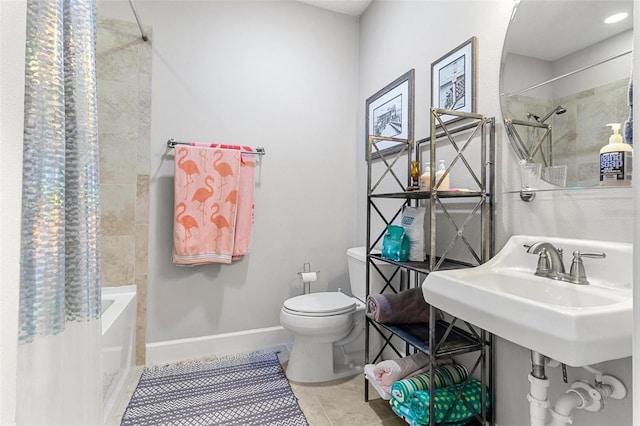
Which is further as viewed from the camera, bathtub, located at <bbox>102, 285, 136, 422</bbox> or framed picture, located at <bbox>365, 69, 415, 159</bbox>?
framed picture, located at <bbox>365, 69, 415, 159</bbox>

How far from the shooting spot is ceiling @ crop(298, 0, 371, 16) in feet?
7.67

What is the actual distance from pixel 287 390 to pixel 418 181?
138 centimetres

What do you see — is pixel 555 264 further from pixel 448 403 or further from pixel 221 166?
pixel 221 166

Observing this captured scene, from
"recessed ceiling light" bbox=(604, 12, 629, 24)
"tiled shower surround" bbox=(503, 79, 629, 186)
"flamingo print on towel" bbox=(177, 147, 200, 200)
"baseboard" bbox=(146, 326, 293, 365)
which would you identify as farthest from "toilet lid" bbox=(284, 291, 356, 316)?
"recessed ceiling light" bbox=(604, 12, 629, 24)

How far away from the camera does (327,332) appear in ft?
5.84

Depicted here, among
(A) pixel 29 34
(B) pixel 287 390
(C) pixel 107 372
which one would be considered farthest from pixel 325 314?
(A) pixel 29 34

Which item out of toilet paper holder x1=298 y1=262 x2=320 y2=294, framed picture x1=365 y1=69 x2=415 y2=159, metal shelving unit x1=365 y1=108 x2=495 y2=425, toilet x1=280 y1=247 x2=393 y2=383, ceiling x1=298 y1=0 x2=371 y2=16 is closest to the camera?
metal shelving unit x1=365 y1=108 x2=495 y2=425

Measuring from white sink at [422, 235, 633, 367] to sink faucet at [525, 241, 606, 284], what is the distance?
25 millimetres

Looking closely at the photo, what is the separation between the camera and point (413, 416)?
1.28m

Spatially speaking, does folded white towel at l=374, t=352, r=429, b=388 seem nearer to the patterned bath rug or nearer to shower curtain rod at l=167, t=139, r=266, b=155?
the patterned bath rug

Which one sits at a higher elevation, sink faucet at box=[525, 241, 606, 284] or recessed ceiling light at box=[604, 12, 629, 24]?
recessed ceiling light at box=[604, 12, 629, 24]

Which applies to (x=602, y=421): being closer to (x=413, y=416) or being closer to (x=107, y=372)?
(x=413, y=416)

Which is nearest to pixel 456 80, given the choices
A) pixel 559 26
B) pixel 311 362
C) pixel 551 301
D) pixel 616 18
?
pixel 559 26

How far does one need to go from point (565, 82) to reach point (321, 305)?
156cm
